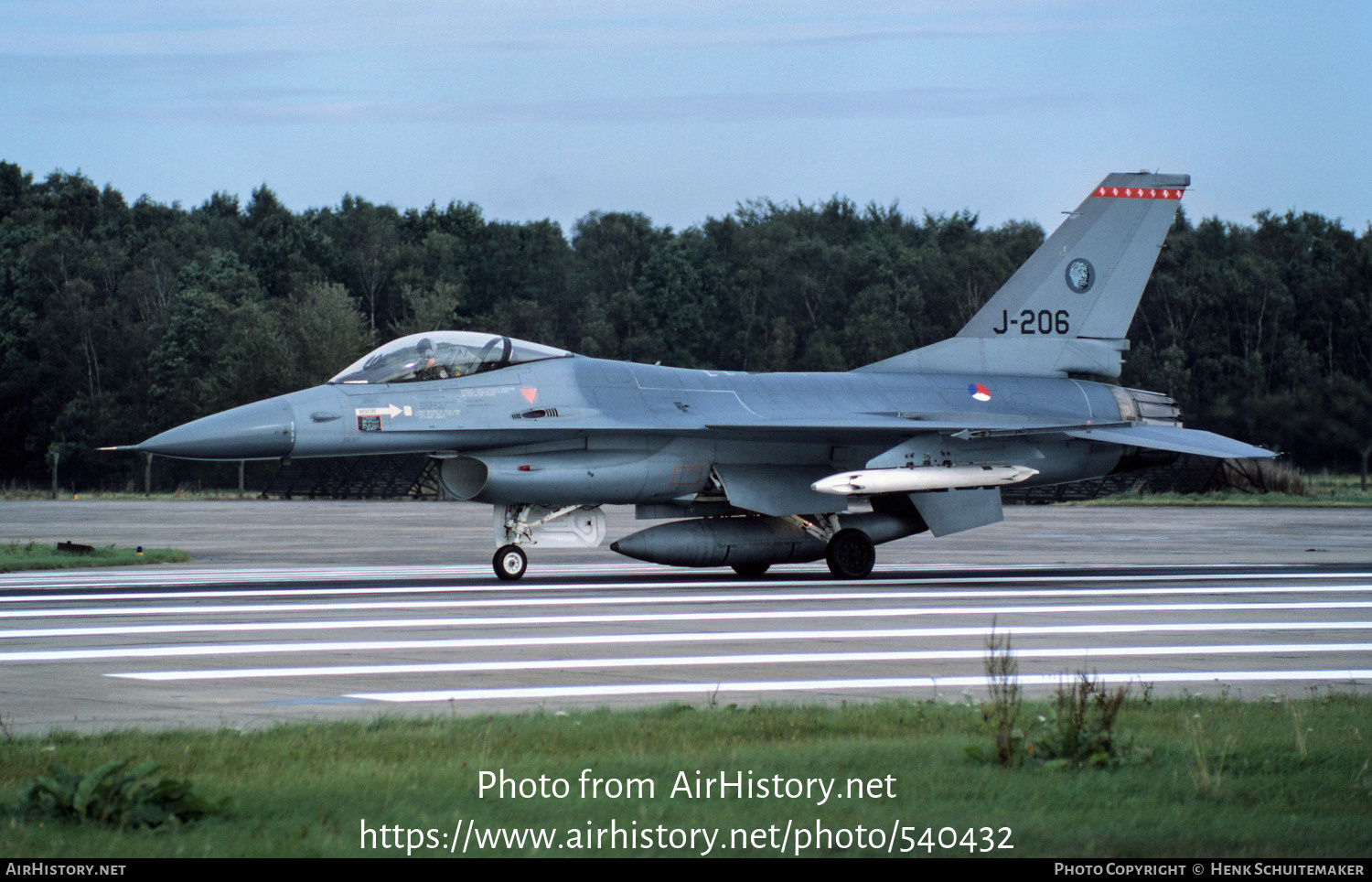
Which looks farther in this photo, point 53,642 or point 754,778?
point 53,642

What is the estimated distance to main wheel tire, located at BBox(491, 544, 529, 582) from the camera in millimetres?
15641

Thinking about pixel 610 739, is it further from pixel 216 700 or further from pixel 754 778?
pixel 216 700

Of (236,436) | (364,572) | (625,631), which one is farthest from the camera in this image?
(364,572)

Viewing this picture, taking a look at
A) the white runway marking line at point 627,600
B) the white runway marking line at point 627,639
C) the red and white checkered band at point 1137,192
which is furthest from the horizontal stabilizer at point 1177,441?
the white runway marking line at point 627,639

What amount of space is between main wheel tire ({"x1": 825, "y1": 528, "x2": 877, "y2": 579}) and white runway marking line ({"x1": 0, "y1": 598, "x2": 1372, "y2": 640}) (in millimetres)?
3503

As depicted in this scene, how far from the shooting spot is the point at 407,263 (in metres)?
71.5

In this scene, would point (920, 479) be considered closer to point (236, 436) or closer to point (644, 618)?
point (644, 618)

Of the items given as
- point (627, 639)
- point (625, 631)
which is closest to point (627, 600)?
point (625, 631)

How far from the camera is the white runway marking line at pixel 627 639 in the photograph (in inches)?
384

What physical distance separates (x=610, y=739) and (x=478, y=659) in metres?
3.32

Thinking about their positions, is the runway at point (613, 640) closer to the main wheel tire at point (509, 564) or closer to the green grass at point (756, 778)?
the main wheel tire at point (509, 564)

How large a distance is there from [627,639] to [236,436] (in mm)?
5786

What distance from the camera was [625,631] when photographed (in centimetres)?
1103

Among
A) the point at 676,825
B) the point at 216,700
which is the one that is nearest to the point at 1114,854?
the point at 676,825
